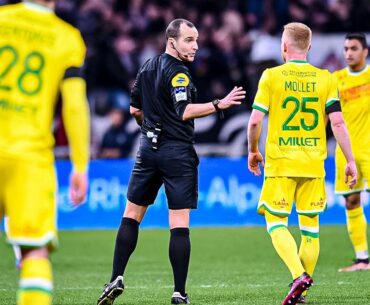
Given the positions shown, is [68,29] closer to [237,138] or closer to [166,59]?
[166,59]

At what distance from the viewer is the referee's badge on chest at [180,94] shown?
7.35m

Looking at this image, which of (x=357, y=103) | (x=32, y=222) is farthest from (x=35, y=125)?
(x=357, y=103)

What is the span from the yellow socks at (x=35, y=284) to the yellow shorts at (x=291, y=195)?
9.45 ft

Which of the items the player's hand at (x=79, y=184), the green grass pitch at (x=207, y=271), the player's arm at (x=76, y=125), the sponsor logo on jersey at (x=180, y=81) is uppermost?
the sponsor logo on jersey at (x=180, y=81)

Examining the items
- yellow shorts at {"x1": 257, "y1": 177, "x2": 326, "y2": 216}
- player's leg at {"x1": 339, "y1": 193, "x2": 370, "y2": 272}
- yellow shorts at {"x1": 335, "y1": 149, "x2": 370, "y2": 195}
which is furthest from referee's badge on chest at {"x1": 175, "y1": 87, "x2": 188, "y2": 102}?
player's leg at {"x1": 339, "y1": 193, "x2": 370, "y2": 272}

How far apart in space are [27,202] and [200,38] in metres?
14.7

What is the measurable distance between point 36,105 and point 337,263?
667 centimetres

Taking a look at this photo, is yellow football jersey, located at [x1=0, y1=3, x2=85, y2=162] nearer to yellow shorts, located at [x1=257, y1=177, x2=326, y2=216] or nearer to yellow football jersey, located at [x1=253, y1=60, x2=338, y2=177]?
yellow football jersey, located at [x1=253, y1=60, x2=338, y2=177]

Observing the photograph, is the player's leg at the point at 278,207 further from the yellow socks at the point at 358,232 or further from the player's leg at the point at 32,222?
the yellow socks at the point at 358,232

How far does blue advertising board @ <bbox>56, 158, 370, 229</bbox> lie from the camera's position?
15.9 metres

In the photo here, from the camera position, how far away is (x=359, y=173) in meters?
10.6

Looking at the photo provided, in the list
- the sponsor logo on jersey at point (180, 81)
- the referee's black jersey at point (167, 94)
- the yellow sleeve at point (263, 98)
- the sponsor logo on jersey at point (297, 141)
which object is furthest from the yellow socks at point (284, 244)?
the sponsor logo on jersey at point (180, 81)

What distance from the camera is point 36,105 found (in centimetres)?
504

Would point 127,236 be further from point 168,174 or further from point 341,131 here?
point 341,131
